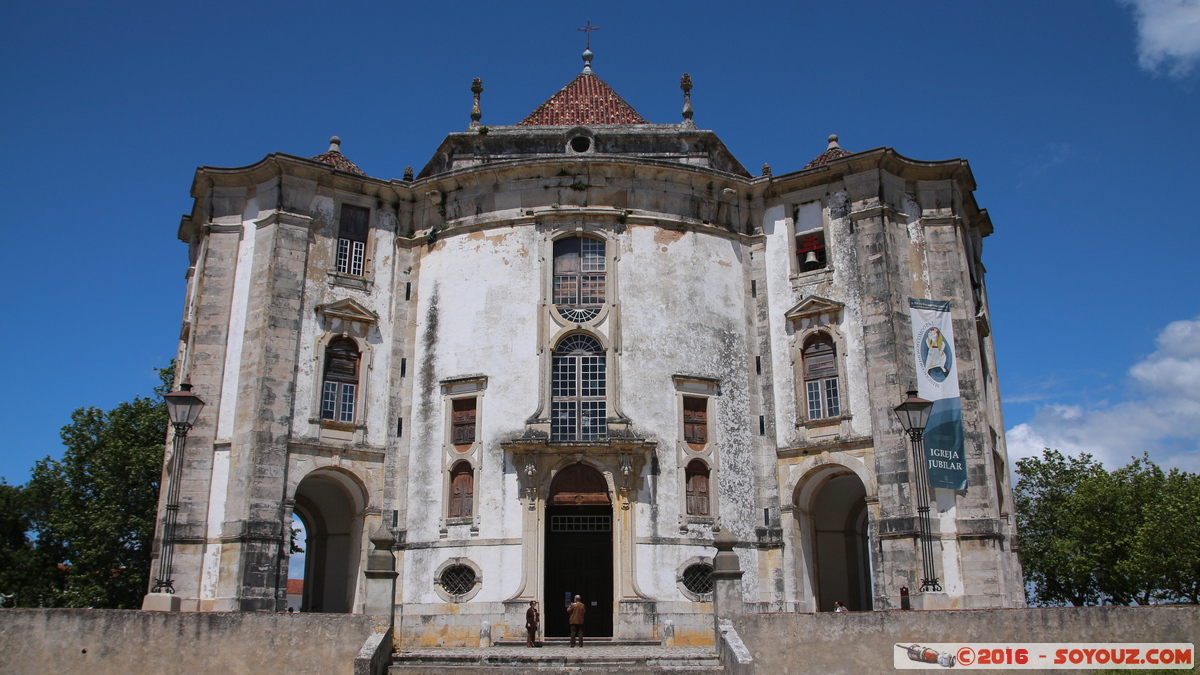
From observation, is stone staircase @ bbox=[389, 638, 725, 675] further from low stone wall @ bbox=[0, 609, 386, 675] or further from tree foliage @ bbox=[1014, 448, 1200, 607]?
tree foliage @ bbox=[1014, 448, 1200, 607]

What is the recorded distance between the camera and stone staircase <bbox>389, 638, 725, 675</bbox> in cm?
1791

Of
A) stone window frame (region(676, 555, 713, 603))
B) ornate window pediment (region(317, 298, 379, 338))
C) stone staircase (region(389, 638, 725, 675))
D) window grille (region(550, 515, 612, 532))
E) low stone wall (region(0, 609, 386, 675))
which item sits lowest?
stone staircase (region(389, 638, 725, 675))

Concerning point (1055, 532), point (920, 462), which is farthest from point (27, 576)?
point (1055, 532)

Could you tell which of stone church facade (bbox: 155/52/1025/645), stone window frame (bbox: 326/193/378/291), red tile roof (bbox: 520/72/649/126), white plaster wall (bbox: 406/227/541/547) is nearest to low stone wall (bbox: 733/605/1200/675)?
stone church facade (bbox: 155/52/1025/645)

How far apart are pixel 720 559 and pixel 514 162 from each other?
13419mm

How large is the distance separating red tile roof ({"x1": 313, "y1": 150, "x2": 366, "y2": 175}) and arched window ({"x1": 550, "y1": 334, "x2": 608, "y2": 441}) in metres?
9.08

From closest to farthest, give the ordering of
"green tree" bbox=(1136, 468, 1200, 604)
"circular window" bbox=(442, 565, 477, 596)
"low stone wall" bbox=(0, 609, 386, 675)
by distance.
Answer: "low stone wall" bbox=(0, 609, 386, 675), "circular window" bbox=(442, 565, 477, 596), "green tree" bbox=(1136, 468, 1200, 604)

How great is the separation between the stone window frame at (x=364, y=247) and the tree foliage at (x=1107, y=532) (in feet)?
93.7

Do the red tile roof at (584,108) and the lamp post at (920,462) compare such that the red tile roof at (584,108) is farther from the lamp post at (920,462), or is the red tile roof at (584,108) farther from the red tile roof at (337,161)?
the lamp post at (920,462)

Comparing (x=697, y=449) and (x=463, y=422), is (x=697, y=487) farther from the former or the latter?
(x=463, y=422)

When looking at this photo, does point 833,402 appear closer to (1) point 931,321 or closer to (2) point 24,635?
(1) point 931,321

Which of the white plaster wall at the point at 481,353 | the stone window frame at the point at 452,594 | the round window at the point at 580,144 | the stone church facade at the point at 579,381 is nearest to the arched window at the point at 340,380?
the stone church facade at the point at 579,381

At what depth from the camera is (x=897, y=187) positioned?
88.6ft

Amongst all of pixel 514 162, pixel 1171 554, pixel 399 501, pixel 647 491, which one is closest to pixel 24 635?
pixel 399 501
